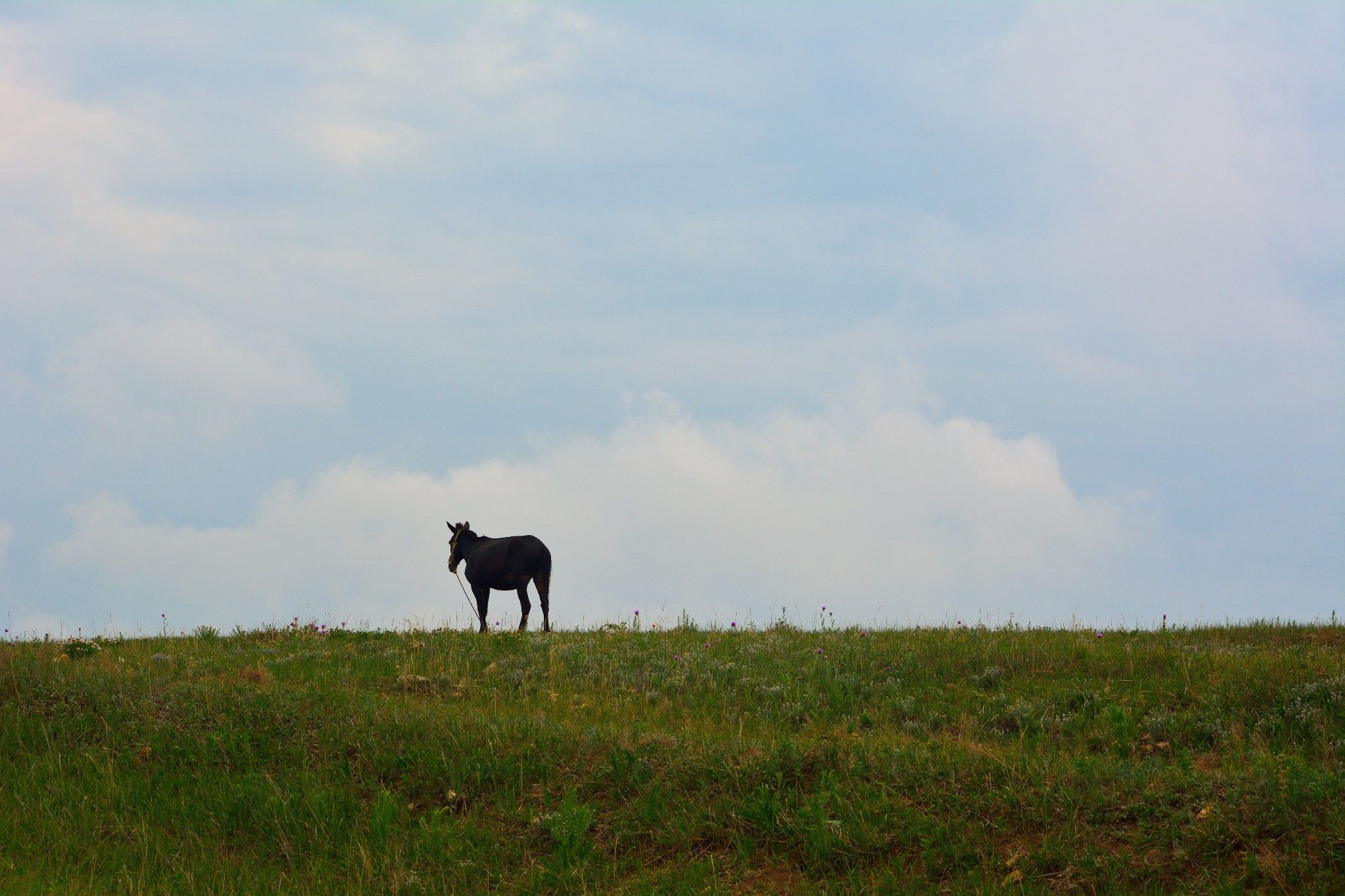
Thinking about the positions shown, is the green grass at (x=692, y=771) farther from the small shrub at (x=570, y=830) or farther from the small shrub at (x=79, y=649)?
the small shrub at (x=79, y=649)

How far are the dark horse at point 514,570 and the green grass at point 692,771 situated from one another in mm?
5056

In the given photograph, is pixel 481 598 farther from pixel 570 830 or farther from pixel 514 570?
pixel 570 830

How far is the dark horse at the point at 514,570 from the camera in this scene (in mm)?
23109

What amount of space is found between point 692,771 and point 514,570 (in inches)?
494

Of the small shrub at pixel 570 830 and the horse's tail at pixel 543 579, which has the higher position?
the horse's tail at pixel 543 579

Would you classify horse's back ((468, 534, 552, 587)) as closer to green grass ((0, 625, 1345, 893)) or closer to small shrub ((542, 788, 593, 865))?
green grass ((0, 625, 1345, 893))

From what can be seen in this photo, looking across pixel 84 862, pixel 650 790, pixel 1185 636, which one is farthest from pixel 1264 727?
pixel 84 862

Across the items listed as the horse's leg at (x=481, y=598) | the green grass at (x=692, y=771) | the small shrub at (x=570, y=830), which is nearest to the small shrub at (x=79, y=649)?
the green grass at (x=692, y=771)

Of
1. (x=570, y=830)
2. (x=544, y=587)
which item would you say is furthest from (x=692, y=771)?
(x=544, y=587)

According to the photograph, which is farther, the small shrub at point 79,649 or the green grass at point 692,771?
the small shrub at point 79,649

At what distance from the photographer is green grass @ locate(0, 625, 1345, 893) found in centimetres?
950

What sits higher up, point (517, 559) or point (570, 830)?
point (517, 559)

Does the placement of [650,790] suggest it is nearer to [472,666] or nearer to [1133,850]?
[1133,850]

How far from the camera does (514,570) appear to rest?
23.1m
